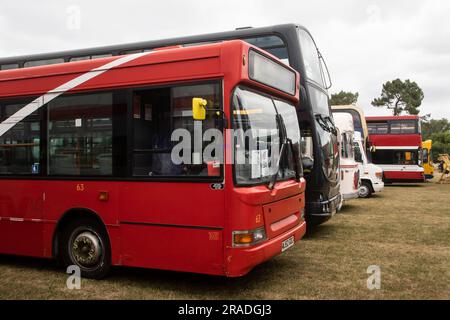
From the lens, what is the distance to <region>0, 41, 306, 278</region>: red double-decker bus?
570 cm

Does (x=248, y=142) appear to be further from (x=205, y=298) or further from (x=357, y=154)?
(x=357, y=154)

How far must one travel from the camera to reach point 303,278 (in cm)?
689

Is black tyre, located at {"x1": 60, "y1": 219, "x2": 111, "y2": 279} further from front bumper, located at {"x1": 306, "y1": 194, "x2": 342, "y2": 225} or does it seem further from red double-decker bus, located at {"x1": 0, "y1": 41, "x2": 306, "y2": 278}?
front bumper, located at {"x1": 306, "y1": 194, "x2": 342, "y2": 225}

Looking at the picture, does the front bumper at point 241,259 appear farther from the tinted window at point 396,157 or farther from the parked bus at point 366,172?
the tinted window at point 396,157

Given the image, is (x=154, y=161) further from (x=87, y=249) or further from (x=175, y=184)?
(x=87, y=249)

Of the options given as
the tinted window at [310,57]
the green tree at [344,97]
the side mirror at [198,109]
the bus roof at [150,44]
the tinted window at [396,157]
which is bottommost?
the tinted window at [396,157]

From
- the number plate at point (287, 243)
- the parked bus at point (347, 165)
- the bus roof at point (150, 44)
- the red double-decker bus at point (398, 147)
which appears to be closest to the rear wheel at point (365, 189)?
the parked bus at point (347, 165)

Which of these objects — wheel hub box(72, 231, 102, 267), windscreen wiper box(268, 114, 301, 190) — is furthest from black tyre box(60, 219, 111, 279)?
windscreen wiper box(268, 114, 301, 190)

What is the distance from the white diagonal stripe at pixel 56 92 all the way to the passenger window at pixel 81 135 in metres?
0.13

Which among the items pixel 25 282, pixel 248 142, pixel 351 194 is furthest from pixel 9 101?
pixel 351 194

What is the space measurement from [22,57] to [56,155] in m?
7.37

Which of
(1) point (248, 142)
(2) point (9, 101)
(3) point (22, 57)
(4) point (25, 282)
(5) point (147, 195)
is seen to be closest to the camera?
(1) point (248, 142)

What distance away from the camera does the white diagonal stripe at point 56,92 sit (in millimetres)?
6562

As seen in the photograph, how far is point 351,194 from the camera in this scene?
14867 millimetres
